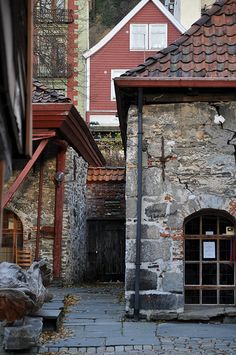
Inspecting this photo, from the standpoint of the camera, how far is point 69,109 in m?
11.2

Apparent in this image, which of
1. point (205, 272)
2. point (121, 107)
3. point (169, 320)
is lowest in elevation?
point (169, 320)

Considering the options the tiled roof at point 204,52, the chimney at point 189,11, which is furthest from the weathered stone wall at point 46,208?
the chimney at point 189,11

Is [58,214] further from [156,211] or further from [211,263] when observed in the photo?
[211,263]

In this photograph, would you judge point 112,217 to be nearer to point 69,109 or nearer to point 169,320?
point 69,109

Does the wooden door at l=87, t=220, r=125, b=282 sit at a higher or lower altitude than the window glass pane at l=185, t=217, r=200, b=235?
lower

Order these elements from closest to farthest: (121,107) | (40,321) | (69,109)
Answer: (40,321) → (121,107) → (69,109)

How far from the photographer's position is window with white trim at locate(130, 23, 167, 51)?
87.0 feet

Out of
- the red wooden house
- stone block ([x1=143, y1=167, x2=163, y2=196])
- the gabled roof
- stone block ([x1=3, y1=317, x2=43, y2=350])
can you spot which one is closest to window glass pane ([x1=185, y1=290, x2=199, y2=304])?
stone block ([x1=143, y1=167, x2=163, y2=196])

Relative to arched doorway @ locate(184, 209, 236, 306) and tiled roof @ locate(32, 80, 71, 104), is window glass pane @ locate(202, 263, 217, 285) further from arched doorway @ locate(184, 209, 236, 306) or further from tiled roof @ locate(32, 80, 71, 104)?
tiled roof @ locate(32, 80, 71, 104)

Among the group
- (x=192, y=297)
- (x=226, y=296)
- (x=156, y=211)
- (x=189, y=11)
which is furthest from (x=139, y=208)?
(x=189, y=11)

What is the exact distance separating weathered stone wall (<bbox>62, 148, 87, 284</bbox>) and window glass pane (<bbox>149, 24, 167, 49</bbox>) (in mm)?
11938

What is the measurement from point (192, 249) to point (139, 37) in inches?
737

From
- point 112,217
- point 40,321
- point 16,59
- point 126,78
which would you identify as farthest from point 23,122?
point 112,217

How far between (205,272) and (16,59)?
6.60 metres
